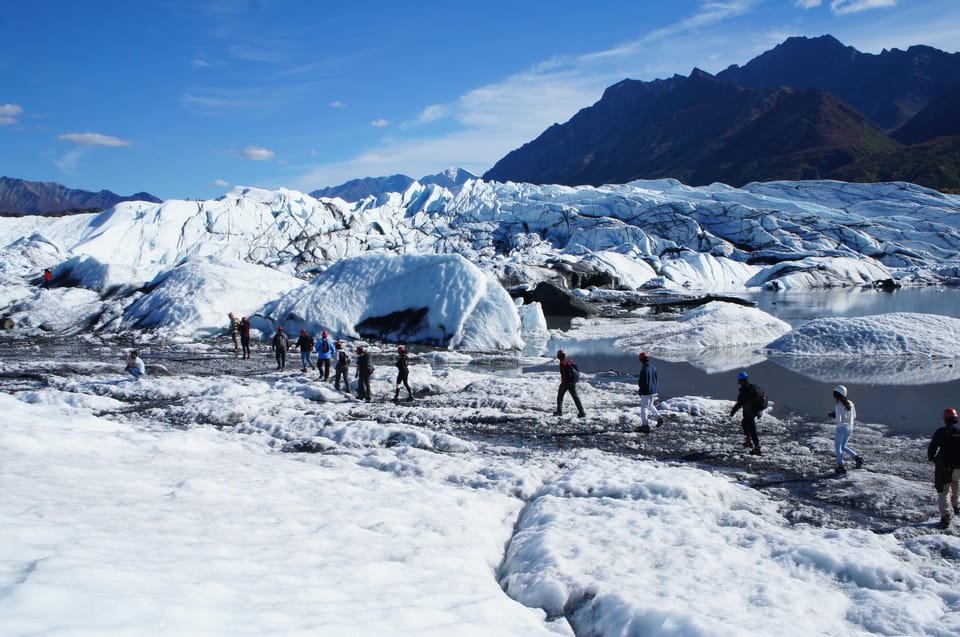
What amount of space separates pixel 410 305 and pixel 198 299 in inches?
375

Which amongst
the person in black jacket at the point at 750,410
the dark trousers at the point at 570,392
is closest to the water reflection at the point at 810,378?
the person in black jacket at the point at 750,410

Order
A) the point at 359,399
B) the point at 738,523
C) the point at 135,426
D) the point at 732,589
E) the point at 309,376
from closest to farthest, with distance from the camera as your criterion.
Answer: the point at 732,589 < the point at 738,523 < the point at 135,426 < the point at 359,399 < the point at 309,376

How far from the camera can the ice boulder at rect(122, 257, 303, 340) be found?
26344 mm

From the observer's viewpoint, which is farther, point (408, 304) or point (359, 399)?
point (408, 304)

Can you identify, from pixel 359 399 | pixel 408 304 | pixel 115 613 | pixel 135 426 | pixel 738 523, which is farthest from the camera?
pixel 408 304

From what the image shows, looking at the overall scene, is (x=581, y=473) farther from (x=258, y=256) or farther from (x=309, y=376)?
(x=258, y=256)

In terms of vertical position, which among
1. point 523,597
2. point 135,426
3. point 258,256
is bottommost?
point 523,597

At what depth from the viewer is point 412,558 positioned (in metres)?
5.93

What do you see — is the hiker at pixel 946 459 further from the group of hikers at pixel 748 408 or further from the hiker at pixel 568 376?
the hiker at pixel 568 376

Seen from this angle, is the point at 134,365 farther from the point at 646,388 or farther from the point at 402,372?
the point at 646,388

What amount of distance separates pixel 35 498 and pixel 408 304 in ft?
66.5

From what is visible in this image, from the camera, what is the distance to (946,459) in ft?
23.4

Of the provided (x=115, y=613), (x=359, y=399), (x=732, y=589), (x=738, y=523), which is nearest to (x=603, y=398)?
(x=359, y=399)

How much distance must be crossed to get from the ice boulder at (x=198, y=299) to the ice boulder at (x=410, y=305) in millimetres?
2108
